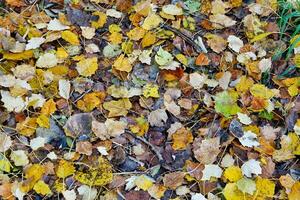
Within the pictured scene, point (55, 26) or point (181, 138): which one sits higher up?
point (55, 26)

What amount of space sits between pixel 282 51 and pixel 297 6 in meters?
0.26

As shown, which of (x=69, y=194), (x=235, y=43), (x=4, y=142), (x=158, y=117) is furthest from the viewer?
(x=235, y=43)

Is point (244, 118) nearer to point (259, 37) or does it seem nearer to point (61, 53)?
point (259, 37)

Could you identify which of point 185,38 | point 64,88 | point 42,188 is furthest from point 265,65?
point 42,188

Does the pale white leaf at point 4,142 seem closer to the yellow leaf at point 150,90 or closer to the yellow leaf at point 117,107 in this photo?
the yellow leaf at point 117,107

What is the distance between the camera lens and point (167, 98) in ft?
7.11

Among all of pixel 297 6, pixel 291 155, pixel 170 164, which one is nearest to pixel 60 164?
pixel 170 164

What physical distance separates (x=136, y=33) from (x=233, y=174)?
85cm

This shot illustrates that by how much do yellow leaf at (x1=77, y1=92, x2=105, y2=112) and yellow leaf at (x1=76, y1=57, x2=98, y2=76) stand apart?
119 mm

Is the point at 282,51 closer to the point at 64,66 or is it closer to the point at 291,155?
the point at 291,155

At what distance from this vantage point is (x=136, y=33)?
2361 millimetres

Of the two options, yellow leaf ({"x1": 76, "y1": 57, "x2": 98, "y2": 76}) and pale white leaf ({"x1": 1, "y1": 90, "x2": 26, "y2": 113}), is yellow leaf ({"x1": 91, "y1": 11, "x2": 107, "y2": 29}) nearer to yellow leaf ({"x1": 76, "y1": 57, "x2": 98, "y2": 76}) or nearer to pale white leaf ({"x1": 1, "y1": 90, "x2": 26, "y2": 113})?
yellow leaf ({"x1": 76, "y1": 57, "x2": 98, "y2": 76})

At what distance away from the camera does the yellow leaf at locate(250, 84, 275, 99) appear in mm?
2166

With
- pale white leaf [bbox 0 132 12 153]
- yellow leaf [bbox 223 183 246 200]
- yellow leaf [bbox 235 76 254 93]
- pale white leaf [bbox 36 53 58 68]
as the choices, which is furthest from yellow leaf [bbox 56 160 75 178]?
yellow leaf [bbox 235 76 254 93]
